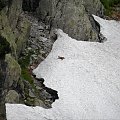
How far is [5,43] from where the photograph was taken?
1931cm

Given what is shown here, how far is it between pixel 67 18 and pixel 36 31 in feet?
13.3

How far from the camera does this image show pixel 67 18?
38656 mm

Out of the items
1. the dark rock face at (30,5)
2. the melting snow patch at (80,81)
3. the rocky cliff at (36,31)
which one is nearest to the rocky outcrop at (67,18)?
the rocky cliff at (36,31)

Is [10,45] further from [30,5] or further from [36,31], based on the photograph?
[30,5]

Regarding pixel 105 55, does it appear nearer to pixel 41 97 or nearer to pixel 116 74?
pixel 116 74

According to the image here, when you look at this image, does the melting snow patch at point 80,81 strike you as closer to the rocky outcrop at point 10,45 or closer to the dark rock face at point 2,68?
the rocky outcrop at point 10,45

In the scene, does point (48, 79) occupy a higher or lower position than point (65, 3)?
lower

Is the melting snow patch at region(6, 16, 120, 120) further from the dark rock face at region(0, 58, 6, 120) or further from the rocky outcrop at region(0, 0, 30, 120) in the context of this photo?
the dark rock face at region(0, 58, 6, 120)

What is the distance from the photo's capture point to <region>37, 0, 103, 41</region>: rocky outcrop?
126 feet

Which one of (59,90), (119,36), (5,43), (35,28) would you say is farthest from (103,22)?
(5,43)

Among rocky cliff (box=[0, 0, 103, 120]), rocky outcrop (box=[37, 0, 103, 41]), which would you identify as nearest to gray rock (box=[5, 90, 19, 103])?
rocky cliff (box=[0, 0, 103, 120])

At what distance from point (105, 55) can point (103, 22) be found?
288 inches

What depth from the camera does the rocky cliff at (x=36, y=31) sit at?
25609 millimetres

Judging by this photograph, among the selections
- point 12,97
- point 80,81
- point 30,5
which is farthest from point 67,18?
point 12,97
